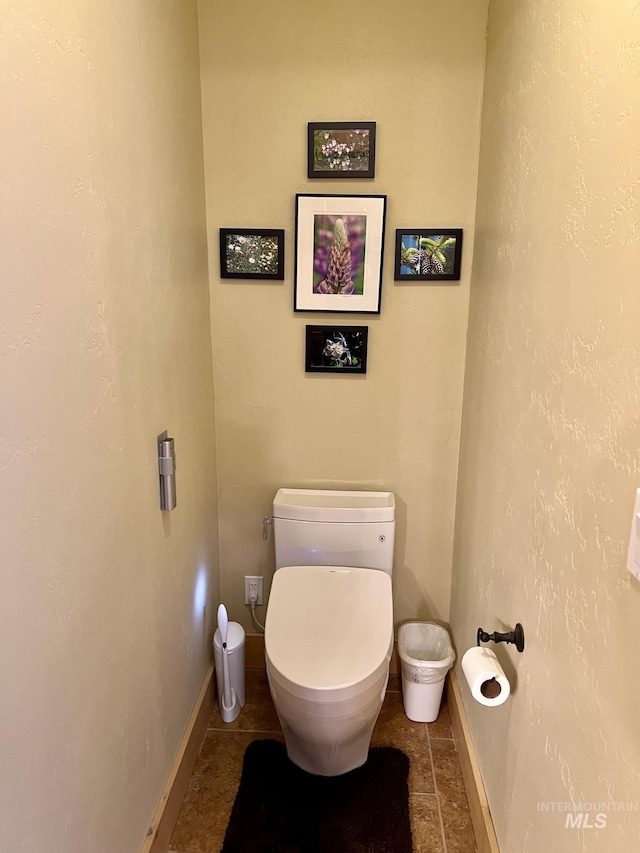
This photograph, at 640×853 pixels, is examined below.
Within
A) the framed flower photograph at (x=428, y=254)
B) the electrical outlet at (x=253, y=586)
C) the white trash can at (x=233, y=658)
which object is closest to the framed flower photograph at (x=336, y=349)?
the framed flower photograph at (x=428, y=254)

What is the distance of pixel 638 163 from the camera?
2.48ft

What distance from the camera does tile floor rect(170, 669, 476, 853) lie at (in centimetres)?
154

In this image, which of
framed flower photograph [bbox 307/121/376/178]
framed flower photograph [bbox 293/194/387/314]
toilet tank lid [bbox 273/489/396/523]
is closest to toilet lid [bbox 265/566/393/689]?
toilet tank lid [bbox 273/489/396/523]

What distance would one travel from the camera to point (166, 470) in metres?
1.40

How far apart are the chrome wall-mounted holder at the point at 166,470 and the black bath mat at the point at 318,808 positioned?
3.01 ft

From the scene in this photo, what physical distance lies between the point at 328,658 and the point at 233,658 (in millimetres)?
503

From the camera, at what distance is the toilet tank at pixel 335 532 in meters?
1.92

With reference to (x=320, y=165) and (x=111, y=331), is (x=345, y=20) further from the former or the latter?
(x=111, y=331)

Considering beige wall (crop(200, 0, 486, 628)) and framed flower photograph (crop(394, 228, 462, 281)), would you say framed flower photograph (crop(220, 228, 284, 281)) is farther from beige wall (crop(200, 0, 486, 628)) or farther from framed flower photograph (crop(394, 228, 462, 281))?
framed flower photograph (crop(394, 228, 462, 281))

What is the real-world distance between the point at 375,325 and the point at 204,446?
0.72 meters

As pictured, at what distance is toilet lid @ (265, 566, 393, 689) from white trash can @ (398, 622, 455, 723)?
1.10 ft

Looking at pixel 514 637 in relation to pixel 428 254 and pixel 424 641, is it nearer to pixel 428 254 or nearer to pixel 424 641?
pixel 424 641

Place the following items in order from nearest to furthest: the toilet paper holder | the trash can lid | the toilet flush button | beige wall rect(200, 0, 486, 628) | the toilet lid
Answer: the toilet flush button, the toilet paper holder, the toilet lid, beige wall rect(200, 0, 486, 628), the trash can lid

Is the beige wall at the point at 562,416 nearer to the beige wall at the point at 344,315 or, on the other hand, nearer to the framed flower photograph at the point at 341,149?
the beige wall at the point at 344,315
